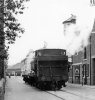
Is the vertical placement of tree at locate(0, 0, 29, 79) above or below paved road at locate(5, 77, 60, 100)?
above

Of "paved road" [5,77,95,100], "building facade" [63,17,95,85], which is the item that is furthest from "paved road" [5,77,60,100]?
"building facade" [63,17,95,85]

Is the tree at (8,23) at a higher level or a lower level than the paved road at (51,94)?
higher

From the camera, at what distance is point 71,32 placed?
4041 centimetres

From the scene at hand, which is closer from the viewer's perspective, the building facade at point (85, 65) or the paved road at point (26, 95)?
the paved road at point (26, 95)

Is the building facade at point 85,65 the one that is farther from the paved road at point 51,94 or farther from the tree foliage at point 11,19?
the tree foliage at point 11,19

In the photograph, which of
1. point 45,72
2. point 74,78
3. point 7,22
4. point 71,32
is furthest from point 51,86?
point 74,78

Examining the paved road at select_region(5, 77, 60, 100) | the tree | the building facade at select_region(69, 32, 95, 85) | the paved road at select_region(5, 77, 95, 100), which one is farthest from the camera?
the building facade at select_region(69, 32, 95, 85)

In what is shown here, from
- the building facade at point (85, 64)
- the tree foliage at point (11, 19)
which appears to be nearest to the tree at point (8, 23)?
the tree foliage at point (11, 19)

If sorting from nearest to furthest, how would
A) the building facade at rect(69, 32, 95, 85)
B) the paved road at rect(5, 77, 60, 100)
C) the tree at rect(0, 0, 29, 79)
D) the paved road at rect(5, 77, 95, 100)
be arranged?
the tree at rect(0, 0, 29, 79) < the paved road at rect(5, 77, 95, 100) < the paved road at rect(5, 77, 60, 100) < the building facade at rect(69, 32, 95, 85)

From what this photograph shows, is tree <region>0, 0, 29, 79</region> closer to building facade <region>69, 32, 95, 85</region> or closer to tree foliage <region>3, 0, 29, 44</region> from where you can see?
tree foliage <region>3, 0, 29, 44</region>

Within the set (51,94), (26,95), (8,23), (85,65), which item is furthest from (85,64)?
(8,23)

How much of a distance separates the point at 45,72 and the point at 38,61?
1109mm

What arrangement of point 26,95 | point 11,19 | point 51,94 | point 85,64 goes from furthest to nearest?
point 85,64
point 51,94
point 26,95
point 11,19

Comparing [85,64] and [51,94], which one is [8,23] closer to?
[51,94]
